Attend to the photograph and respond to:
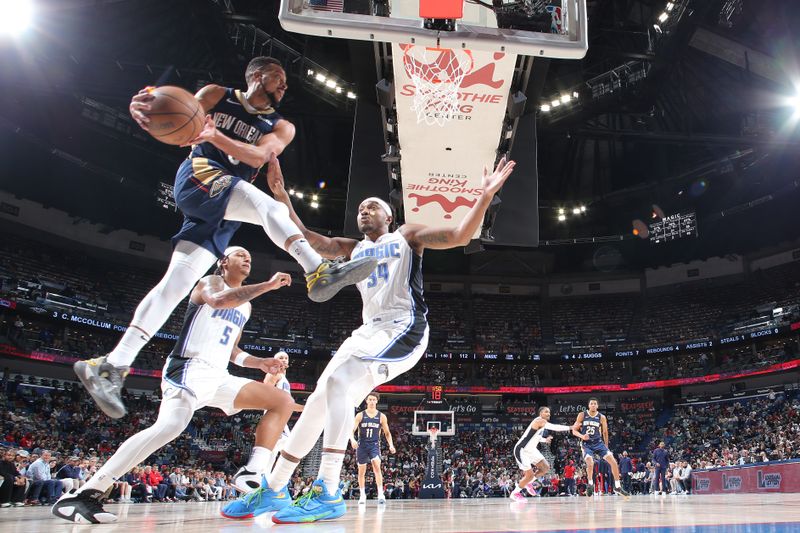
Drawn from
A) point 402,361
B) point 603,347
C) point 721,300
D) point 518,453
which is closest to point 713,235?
point 721,300

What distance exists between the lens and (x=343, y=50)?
771 inches

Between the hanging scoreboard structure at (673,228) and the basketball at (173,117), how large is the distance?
94.2 feet

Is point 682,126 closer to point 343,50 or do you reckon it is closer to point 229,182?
point 343,50

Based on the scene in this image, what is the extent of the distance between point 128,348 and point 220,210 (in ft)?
3.45

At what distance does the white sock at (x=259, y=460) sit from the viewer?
4566mm

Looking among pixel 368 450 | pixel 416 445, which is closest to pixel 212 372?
pixel 368 450

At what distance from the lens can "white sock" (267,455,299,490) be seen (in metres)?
3.81

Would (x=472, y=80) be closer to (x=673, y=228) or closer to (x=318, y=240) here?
(x=318, y=240)

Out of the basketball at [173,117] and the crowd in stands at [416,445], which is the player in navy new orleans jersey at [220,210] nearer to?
the basketball at [173,117]

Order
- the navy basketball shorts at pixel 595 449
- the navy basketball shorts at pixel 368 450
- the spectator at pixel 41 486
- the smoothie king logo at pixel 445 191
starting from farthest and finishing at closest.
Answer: the navy basketball shorts at pixel 595 449 → the navy basketball shorts at pixel 368 450 → the spectator at pixel 41 486 → the smoothie king logo at pixel 445 191

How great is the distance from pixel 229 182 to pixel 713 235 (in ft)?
106

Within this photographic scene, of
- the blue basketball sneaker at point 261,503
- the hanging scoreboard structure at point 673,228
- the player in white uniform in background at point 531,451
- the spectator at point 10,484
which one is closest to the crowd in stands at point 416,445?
the spectator at point 10,484

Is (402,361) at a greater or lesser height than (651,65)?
lesser

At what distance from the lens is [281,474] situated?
3842 mm
